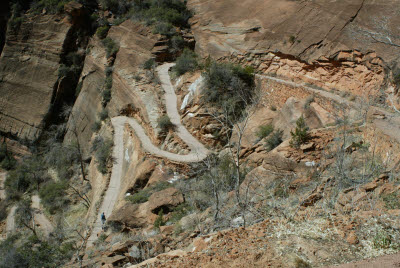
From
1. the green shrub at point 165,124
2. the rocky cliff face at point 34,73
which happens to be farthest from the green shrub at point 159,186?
the rocky cliff face at point 34,73

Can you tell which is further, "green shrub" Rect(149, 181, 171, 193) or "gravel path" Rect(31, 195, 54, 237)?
"gravel path" Rect(31, 195, 54, 237)

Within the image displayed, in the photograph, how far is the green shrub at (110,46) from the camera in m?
28.5

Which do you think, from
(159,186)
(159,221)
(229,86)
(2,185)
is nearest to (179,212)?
(159,221)

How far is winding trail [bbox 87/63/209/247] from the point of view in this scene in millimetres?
18984

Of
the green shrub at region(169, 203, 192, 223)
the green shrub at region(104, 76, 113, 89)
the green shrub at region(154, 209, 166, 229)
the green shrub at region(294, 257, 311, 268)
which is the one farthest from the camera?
the green shrub at region(104, 76, 113, 89)

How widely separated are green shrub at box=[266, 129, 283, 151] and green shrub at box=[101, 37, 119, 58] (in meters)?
17.0

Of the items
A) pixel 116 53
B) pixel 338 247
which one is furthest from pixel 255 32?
pixel 338 247

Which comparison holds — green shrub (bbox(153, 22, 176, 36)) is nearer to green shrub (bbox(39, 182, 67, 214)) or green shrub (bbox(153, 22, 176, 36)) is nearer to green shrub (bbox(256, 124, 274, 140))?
green shrub (bbox(256, 124, 274, 140))

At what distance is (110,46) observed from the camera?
2914 centimetres

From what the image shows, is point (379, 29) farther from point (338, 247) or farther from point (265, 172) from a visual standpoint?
point (338, 247)

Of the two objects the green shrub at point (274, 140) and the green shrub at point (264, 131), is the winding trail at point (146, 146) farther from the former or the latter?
the green shrub at point (274, 140)

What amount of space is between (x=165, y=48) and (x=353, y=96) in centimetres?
1558

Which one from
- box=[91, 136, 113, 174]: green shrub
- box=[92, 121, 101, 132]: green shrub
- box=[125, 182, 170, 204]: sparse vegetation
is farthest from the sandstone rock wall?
box=[125, 182, 170, 204]: sparse vegetation

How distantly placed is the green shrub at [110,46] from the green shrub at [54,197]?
37.4 ft
